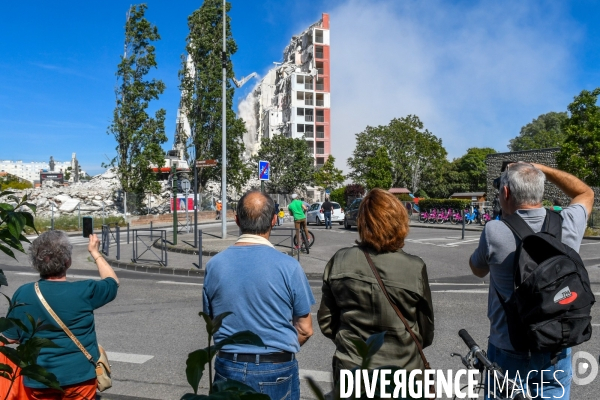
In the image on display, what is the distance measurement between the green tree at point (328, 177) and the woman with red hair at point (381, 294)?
5599cm

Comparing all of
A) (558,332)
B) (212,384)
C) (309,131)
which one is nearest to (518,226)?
(558,332)

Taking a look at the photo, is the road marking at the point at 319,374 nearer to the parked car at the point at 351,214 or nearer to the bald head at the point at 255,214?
the bald head at the point at 255,214

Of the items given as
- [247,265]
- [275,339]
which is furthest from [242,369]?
[247,265]

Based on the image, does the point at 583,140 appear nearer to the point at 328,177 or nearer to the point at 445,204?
the point at 445,204

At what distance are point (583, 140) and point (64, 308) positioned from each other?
3178cm

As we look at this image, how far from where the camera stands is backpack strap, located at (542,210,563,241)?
105 inches

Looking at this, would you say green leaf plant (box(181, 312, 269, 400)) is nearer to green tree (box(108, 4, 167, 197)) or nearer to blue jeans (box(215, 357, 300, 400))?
blue jeans (box(215, 357, 300, 400))

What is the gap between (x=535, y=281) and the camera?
7.63ft

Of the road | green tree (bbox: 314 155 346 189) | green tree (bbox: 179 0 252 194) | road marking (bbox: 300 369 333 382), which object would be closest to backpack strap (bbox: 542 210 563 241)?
the road

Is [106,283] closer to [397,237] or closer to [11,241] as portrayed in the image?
[11,241]

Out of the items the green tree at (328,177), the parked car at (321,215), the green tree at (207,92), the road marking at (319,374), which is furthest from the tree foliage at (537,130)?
the road marking at (319,374)

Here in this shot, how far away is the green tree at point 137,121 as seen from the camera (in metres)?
38.6

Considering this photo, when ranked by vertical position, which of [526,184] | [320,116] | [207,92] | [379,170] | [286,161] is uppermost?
[320,116]

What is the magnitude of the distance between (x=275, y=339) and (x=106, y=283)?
3.61 feet
